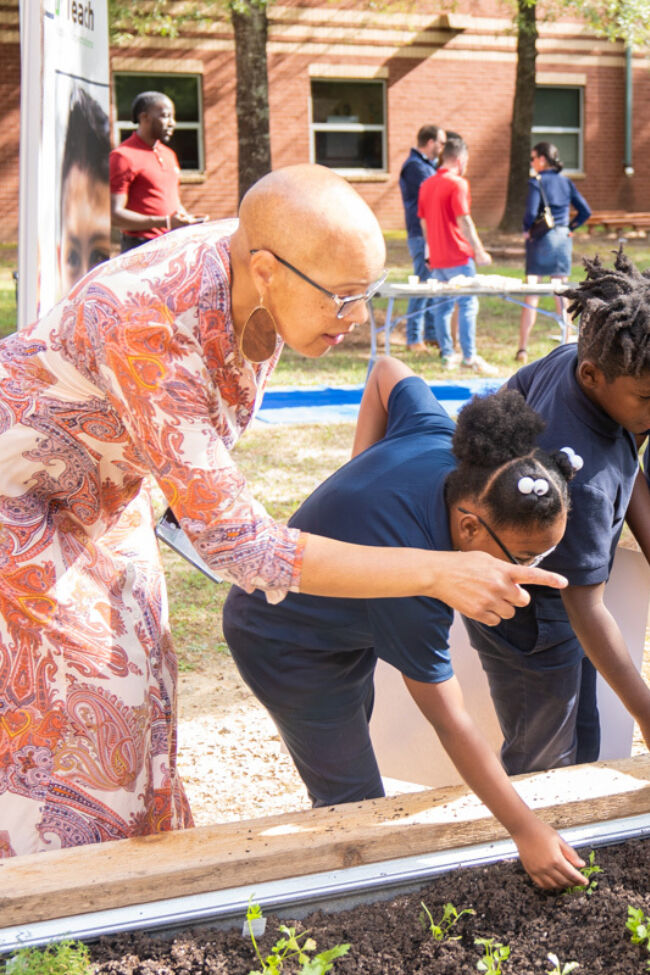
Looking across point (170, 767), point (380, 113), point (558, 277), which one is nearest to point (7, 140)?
point (380, 113)

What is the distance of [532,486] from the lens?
193 cm

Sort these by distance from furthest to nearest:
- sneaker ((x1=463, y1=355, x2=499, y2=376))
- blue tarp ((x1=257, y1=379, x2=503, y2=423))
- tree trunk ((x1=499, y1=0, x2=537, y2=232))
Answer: tree trunk ((x1=499, y1=0, x2=537, y2=232)) < sneaker ((x1=463, y1=355, x2=499, y2=376)) < blue tarp ((x1=257, y1=379, x2=503, y2=423))

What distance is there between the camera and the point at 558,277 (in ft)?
34.5

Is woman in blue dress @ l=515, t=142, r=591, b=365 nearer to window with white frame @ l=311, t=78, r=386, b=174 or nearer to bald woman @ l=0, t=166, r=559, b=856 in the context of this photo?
bald woman @ l=0, t=166, r=559, b=856

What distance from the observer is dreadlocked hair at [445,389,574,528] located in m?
1.96

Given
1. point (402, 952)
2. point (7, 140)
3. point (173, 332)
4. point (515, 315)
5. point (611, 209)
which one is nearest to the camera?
point (173, 332)

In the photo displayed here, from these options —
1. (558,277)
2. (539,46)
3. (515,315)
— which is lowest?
(515,315)

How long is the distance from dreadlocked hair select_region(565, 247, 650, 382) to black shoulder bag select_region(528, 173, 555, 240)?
7.84 meters

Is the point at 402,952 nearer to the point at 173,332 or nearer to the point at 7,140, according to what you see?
the point at 173,332

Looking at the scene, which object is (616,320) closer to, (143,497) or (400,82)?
(143,497)

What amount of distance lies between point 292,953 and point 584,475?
109cm

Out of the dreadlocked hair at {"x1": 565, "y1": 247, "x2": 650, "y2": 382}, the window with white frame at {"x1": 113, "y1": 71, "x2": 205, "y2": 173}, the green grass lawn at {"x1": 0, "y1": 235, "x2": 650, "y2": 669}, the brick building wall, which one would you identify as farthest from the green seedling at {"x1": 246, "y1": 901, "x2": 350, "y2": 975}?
the window with white frame at {"x1": 113, "y1": 71, "x2": 205, "y2": 173}

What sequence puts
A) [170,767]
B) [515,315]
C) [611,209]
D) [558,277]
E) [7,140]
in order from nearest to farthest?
[170,767], [558,277], [515,315], [7,140], [611,209]

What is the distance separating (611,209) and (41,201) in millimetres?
19548
